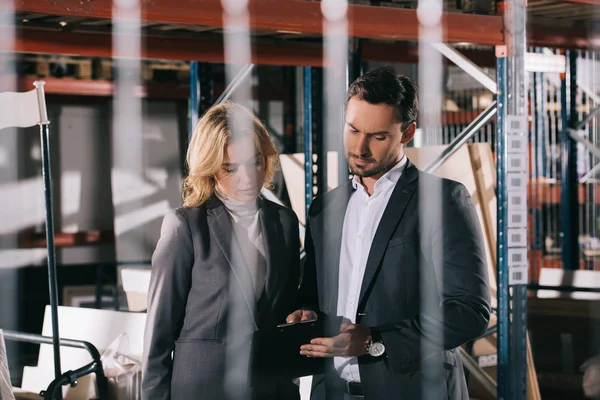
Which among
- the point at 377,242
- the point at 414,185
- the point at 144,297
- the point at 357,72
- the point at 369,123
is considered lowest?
the point at 144,297

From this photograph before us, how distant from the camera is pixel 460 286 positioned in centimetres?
267

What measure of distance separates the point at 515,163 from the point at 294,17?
1.20 metres

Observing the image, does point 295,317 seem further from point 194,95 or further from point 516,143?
point 194,95

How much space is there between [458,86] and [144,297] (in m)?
8.29

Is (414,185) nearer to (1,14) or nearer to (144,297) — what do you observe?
(1,14)

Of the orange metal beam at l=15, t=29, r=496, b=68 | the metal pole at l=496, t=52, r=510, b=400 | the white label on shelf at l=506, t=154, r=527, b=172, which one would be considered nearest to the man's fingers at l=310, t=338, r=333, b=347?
the metal pole at l=496, t=52, r=510, b=400

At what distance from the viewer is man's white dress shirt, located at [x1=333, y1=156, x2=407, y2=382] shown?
281 centimetres

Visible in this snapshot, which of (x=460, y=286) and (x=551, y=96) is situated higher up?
(x=551, y=96)

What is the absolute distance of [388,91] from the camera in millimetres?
2766

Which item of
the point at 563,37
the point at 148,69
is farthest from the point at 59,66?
the point at 563,37

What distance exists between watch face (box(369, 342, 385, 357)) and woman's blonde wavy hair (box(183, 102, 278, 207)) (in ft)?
2.18

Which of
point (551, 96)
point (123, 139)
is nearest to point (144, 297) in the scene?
point (123, 139)

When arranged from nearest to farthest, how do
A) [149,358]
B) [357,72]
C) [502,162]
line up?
[149,358]
[502,162]
[357,72]

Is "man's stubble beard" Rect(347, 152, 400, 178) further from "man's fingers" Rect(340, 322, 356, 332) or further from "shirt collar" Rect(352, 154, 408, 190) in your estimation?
"man's fingers" Rect(340, 322, 356, 332)
